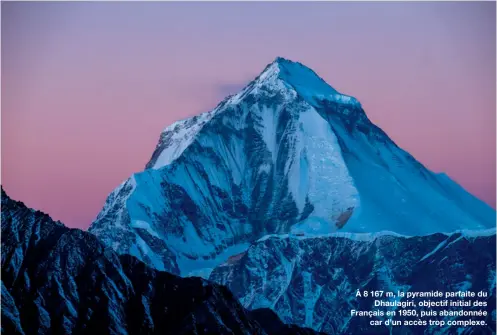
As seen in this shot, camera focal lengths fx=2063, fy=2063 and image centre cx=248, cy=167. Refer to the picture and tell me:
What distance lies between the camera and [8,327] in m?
200
